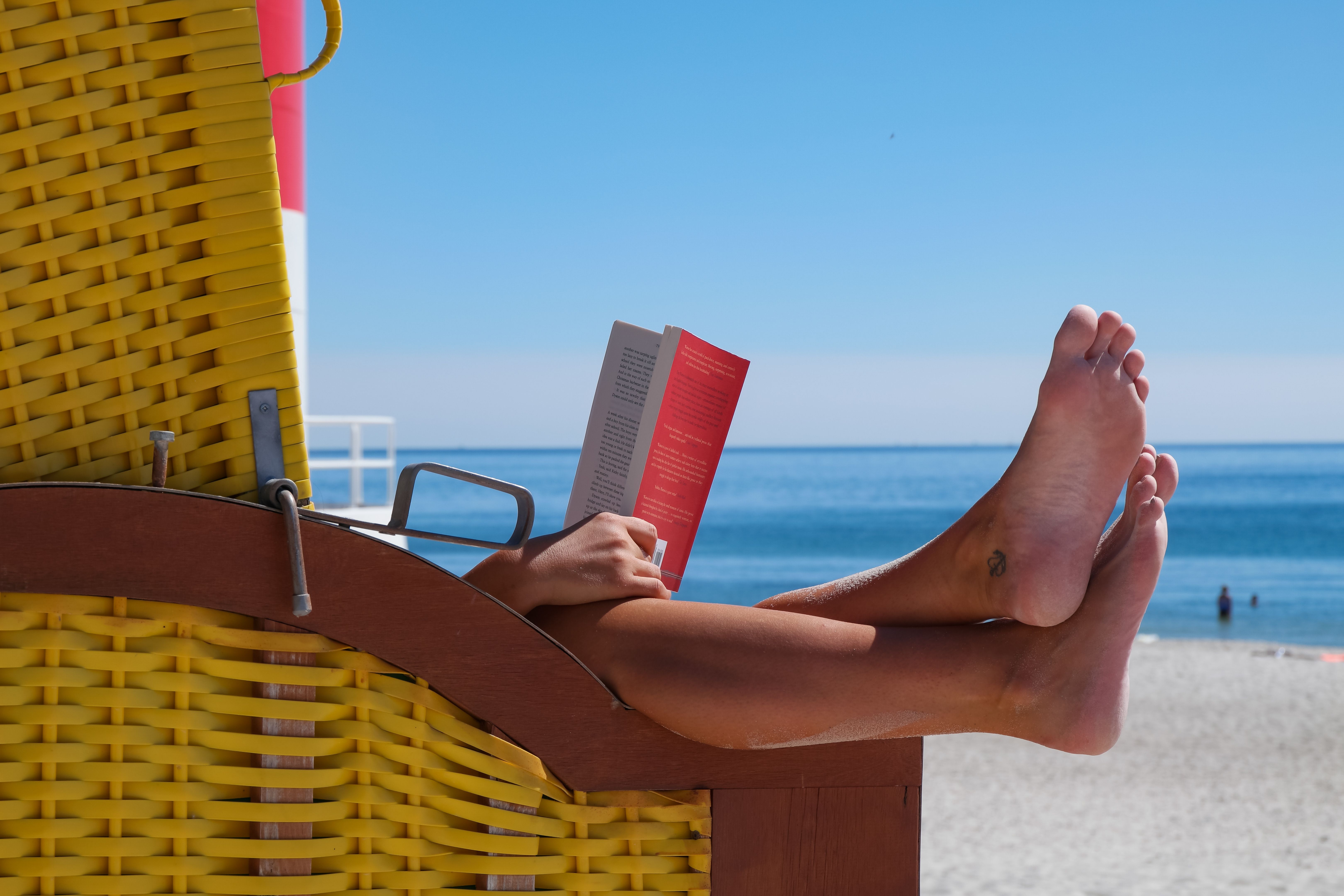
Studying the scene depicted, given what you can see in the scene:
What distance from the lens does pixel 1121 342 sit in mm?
1126

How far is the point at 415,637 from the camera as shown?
26.1 inches

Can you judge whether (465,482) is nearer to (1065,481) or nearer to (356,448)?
(1065,481)

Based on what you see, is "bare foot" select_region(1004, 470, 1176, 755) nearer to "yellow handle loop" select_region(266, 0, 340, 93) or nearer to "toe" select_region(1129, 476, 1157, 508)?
"toe" select_region(1129, 476, 1157, 508)

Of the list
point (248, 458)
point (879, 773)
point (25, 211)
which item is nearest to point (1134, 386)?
point (879, 773)

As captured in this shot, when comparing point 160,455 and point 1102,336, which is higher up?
point 1102,336

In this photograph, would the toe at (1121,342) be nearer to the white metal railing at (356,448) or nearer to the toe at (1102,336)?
the toe at (1102,336)

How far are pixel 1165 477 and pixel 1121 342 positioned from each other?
0.52 ft

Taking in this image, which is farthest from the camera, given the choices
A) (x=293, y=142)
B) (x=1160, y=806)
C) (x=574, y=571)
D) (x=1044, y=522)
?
(x=1160, y=806)

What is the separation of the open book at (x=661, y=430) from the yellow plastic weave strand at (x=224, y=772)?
0.34m

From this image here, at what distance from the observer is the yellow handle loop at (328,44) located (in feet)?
2.37

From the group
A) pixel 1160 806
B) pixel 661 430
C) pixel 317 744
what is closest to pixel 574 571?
pixel 661 430

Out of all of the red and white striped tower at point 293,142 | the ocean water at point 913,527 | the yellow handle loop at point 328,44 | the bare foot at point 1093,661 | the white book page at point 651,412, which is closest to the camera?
the yellow handle loop at point 328,44

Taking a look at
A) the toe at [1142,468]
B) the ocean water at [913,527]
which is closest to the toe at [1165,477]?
the toe at [1142,468]

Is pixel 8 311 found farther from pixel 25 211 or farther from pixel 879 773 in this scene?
pixel 879 773
